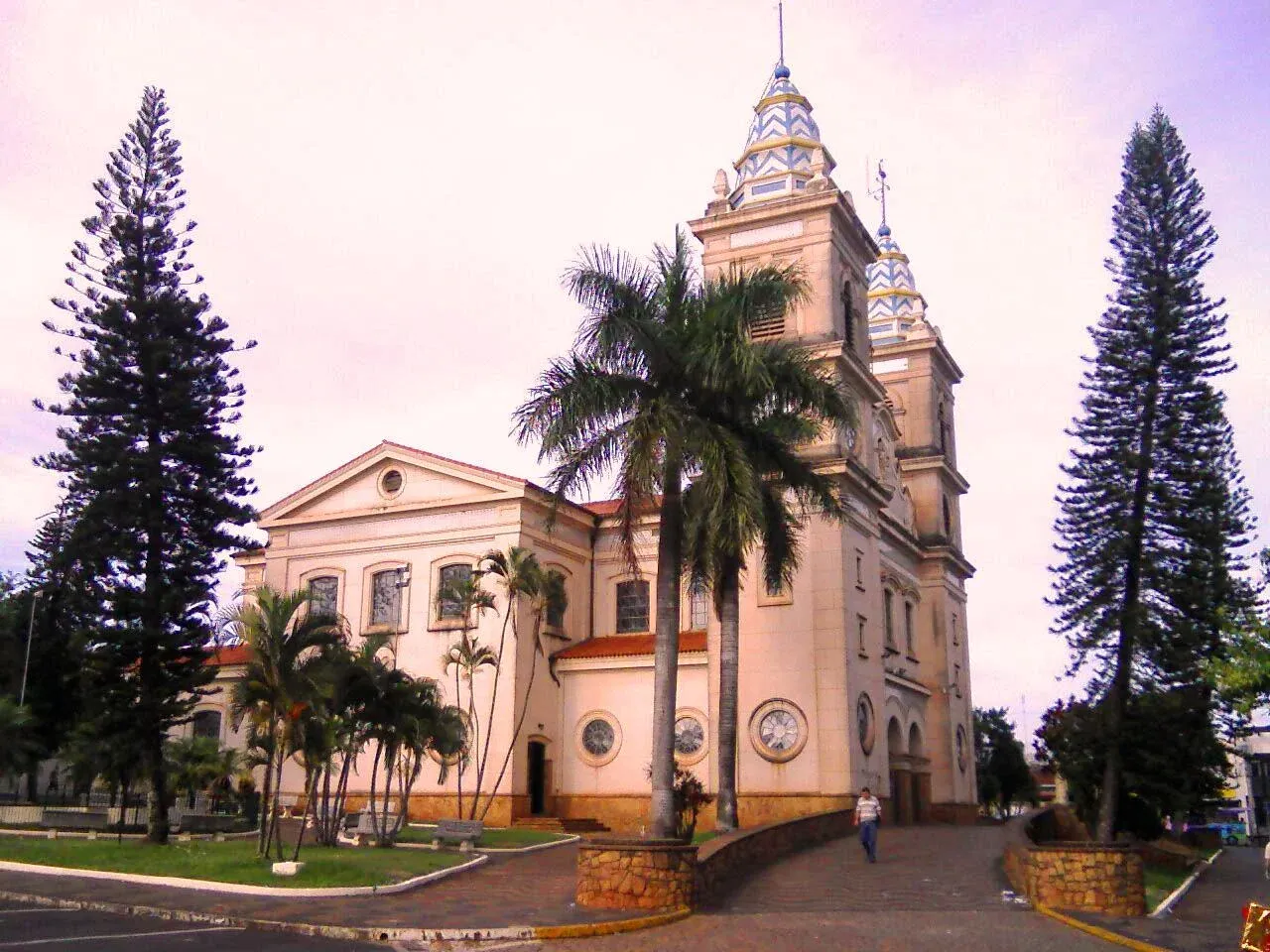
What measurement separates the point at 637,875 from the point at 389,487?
21424mm

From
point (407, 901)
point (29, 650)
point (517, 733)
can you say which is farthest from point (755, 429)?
point (29, 650)

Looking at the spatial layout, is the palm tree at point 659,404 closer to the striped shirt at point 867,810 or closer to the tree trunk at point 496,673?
the striped shirt at point 867,810

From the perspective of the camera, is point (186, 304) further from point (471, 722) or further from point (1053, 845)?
point (1053, 845)

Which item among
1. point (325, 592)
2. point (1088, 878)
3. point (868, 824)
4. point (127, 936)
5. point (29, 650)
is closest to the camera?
point (127, 936)

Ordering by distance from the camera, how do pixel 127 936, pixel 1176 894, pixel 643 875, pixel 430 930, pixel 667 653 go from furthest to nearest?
1. pixel 1176 894
2. pixel 667 653
3. pixel 643 875
4. pixel 430 930
5. pixel 127 936

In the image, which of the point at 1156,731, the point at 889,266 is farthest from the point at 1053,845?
the point at 889,266

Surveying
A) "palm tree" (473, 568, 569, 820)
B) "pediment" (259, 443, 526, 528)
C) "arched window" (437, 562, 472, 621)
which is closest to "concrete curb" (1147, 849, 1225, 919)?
"palm tree" (473, 568, 569, 820)

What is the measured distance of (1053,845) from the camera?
16375 millimetres

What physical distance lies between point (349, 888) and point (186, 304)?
1614 centimetres

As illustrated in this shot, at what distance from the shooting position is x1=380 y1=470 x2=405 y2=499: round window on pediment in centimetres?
3512

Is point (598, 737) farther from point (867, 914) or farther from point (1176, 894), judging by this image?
point (867, 914)

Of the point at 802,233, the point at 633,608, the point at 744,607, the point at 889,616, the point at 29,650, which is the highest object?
the point at 802,233

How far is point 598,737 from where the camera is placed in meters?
33.1

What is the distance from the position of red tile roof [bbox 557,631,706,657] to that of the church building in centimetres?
9
